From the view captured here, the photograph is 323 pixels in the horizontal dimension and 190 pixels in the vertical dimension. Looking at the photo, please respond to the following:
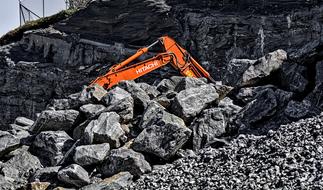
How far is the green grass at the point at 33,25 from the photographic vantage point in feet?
90.5

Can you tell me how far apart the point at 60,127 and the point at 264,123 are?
5224 mm

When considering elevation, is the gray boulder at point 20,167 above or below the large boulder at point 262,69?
below

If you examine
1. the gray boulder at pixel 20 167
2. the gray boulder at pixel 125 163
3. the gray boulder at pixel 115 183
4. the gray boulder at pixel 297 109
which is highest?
the gray boulder at pixel 297 109

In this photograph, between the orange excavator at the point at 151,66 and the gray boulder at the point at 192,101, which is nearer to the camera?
the gray boulder at the point at 192,101

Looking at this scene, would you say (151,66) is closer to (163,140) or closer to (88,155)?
(163,140)

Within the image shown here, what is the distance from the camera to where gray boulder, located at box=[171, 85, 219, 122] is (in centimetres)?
1280

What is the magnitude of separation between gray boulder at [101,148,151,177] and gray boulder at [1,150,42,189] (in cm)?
209

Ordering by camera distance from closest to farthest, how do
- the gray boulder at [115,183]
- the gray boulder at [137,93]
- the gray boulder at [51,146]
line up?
the gray boulder at [115,183] → the gray boulder at [51,146] → the gray boulder at [137,93]

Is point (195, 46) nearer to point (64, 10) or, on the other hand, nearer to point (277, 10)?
point (277, 10)

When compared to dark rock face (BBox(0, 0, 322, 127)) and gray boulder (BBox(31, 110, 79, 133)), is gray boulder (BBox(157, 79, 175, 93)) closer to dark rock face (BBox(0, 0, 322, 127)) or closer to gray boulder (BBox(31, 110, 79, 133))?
gray boulder (BBox(31, 110, 79, 133))

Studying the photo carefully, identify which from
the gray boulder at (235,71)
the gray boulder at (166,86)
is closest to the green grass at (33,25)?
the gray boulder at (166,86)

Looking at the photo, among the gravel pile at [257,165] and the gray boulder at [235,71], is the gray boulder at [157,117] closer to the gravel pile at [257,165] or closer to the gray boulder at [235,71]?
the gravel pile at [257,165]

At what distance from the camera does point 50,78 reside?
84.6 feet

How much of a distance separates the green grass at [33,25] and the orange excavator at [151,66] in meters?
10.7
